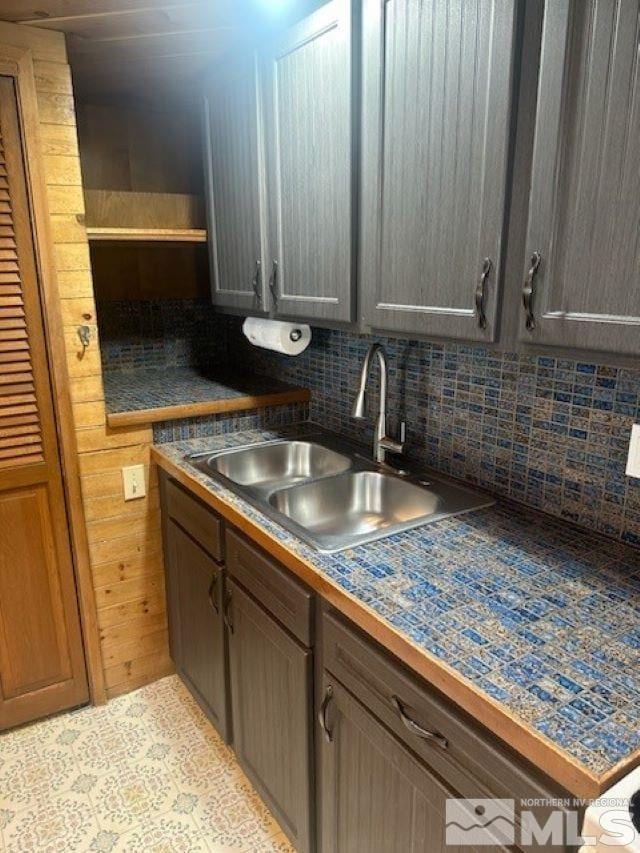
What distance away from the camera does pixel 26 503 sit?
1.89m

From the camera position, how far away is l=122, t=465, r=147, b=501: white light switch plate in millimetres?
2029

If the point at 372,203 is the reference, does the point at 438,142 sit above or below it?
above

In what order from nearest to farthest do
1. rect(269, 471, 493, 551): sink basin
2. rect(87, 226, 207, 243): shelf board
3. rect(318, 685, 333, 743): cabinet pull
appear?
rect(318, 685, 333, 743): cabinet pull → rect(269, 471, 493, 551): sink basin → rect(87, 226, 207, 243): shelf board

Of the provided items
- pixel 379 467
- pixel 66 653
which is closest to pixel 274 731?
pixel 379 467

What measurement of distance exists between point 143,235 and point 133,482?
837 millimetres

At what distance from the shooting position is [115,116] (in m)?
2.34

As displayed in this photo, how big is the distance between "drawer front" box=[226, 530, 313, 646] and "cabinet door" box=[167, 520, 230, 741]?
161 mm

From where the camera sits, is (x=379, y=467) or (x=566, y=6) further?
(x=379, y=467)

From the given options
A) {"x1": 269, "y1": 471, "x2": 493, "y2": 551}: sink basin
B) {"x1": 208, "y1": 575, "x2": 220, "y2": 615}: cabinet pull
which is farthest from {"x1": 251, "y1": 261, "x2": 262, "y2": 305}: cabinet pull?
{"x1": 208, "y1": 575, "x2": 220, "y2": 615}: cabinet pull

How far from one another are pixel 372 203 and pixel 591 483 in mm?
817

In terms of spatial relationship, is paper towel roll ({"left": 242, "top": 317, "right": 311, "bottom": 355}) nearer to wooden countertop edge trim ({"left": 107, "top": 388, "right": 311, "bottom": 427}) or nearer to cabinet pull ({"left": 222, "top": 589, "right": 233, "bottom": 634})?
wooden countertop edge trim ({"left": 107, "top": 388, "right": 311, "bottom": 427})

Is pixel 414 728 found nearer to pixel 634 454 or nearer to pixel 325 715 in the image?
pixel 325 715

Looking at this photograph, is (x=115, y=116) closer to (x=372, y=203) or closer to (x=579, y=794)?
(x=372, y=203)

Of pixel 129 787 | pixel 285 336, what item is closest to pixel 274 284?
pixel 285 336
